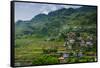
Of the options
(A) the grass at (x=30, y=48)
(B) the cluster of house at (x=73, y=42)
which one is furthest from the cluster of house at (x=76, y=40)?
(A) the grass at (x=30, y=48)

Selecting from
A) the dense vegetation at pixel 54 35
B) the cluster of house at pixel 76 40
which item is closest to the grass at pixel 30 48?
the dense vegetation at pixel 54 35

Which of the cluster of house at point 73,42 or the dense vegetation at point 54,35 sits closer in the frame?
the dense vegetation at point 54,35

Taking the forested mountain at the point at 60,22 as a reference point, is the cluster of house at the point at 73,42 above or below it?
below

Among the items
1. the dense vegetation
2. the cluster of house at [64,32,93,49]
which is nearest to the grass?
the dense vegetation

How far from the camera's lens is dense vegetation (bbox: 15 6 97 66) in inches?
93.5

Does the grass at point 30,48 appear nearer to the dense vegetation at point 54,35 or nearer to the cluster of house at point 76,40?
the dense vegetation at point 54,35

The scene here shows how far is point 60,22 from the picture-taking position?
2.53m

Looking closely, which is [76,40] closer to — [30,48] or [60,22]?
[60,22]

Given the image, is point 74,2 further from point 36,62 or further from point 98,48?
point 36,62

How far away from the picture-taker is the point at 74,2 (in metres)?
2.60

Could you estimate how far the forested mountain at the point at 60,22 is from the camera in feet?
7.88

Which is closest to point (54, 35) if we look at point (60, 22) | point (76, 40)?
point (60, 22)

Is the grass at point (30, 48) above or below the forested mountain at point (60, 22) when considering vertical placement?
below

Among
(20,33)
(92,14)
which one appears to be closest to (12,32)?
(20,33)
